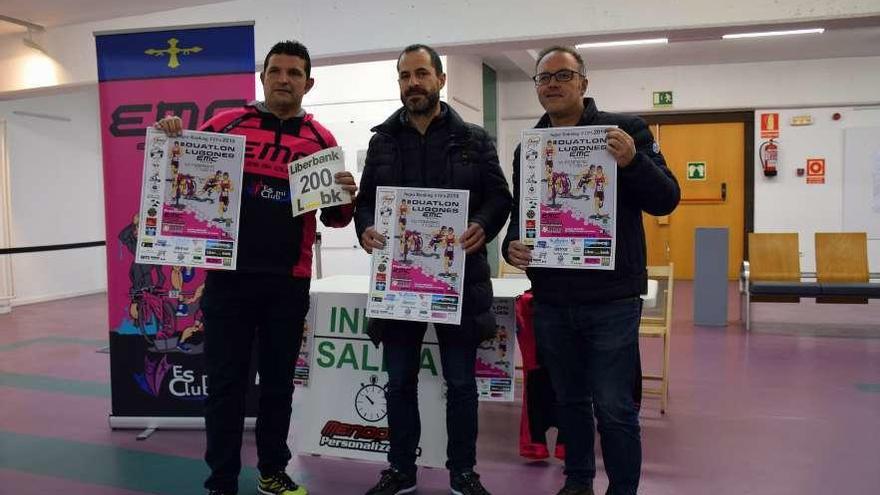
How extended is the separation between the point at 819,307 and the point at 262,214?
7329 millimetres

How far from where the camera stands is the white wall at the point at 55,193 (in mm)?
9031

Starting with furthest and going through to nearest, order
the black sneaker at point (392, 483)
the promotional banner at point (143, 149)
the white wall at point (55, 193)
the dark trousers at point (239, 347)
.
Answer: the white wall at point (55, 193) < the promotional banner at point (143, 149) < the black sneaker at point (392, 483) < the dark trousers at point (239, 347)

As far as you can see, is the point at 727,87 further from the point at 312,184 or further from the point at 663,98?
the point at 312,184

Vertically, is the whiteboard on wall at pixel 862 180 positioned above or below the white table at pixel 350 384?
above

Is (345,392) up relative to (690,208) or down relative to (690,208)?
down

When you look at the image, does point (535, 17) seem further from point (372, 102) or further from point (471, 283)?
point (471, 283)

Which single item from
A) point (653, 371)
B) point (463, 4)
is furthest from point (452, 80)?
point (653, 371)

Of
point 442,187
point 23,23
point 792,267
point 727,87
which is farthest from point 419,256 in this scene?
point 727,87

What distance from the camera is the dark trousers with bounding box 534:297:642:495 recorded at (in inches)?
87.4

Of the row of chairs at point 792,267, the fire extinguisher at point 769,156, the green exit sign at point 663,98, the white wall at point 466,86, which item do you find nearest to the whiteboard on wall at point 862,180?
the fire extinguisher at point 769,156

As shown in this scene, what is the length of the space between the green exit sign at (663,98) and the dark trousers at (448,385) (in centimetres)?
863

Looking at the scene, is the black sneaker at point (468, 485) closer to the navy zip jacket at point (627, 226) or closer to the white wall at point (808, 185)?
the navy zip jacket at point (627, 226)

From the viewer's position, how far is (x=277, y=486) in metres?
2.72

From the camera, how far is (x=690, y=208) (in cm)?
1034
